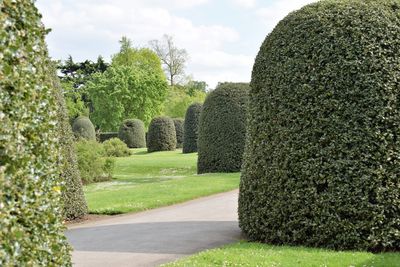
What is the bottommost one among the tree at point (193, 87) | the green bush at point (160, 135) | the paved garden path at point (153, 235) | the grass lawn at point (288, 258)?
the paved garden path at point (153, 235)

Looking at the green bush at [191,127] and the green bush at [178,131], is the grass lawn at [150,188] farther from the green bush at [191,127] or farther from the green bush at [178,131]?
the green bush at [178,131]

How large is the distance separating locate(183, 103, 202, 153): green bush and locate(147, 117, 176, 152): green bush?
4.08 m

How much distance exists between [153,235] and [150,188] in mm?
7727

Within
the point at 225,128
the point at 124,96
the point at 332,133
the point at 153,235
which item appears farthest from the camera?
the point at 124,96

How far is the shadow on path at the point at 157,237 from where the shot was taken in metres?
8.93

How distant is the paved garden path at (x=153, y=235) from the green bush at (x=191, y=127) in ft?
69.8

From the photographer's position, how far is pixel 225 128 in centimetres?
2228

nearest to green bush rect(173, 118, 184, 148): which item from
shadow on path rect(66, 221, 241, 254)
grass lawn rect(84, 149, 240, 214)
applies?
grass lawn rect(84, 149, 240, 214)

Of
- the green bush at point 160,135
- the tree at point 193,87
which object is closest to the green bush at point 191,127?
the green bush at point 160,135

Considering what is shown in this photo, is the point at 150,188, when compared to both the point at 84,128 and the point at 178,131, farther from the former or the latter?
the point at 178,131

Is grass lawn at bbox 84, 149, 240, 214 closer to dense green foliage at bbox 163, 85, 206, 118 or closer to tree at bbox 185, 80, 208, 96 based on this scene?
dense green foliage at bbox 163, 85, 206, 118

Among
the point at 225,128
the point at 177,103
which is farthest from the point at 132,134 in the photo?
the point at 225,128

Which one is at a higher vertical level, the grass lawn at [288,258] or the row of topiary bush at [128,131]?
the row of topiary bush at [128,131]

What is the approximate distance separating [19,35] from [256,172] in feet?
18.7
